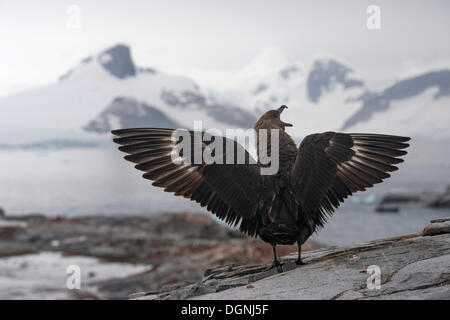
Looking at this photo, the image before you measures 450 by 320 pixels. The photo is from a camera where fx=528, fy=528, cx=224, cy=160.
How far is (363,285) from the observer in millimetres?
5660

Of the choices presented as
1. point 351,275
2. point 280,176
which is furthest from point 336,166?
point 351,275

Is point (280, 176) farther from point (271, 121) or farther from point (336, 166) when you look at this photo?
point (271, 121)

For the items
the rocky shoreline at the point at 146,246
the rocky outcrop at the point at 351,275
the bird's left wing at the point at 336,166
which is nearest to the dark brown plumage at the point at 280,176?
the bird's left wing at the point at 336,166

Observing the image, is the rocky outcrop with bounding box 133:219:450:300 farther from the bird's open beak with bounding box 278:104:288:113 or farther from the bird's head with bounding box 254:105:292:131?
the bird's open beak with bounding box 278:104:288:113

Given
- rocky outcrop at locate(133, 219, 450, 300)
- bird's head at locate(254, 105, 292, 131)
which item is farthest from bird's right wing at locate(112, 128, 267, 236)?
rocky outcrop at locate(133, 219, 450, 300)

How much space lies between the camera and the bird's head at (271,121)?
6852 mm

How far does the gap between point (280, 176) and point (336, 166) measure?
0.78 metres

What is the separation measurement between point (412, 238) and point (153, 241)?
25.3m

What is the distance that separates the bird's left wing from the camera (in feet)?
20.9

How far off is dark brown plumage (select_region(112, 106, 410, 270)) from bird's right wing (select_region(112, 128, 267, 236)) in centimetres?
1

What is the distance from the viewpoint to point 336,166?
260 inches

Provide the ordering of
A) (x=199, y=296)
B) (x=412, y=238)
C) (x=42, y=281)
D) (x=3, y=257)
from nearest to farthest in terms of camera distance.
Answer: (x=199, y=296) → (x=412, y=238) → (x=42, y=281) → (x=3, y=257)

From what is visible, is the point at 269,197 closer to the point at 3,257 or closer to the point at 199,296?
the point at 199,296
